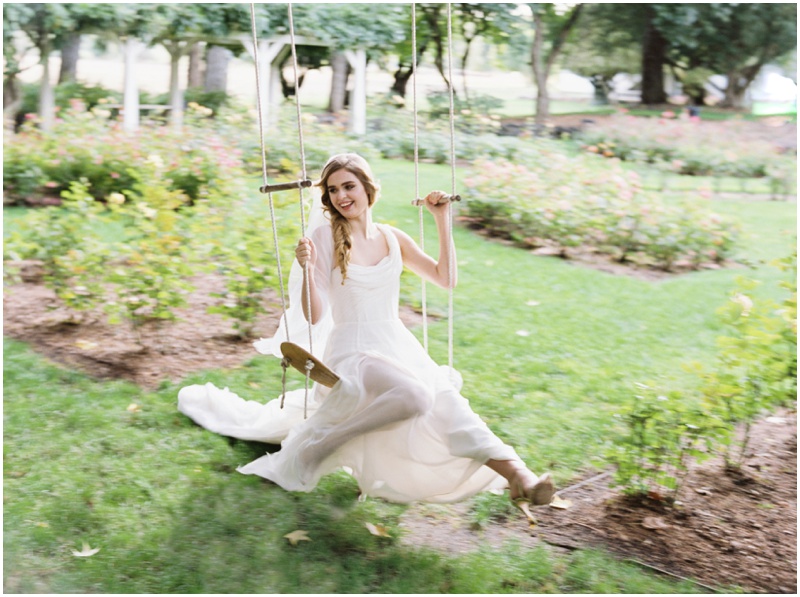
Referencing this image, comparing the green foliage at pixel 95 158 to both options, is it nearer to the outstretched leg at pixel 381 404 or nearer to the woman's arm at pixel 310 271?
the woman's arm at pixel 310 271

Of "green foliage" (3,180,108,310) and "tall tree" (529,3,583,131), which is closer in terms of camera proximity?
"green foliage" (3,180,108,310)

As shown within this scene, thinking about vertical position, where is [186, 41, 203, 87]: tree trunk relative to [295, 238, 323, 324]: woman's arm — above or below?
above

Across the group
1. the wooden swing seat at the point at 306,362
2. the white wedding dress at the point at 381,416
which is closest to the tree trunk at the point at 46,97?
the white wedding dress at the point at 381,416

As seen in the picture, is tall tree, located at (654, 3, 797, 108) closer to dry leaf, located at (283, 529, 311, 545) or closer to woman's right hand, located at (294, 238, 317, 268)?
woman's right hand, located at (294, 238, 317, 268)

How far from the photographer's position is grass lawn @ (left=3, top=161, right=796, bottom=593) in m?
3.18

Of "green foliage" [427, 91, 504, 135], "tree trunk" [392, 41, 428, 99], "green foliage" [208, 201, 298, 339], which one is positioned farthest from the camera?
"tree trunk" [392, 41, 428, 99]

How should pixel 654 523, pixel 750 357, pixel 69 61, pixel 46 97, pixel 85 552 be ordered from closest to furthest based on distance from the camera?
pixel 85 552
pixel 654 523
pixel 750 357
pixel 46 97
pixel 69 61

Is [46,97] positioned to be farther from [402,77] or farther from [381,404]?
[381,404]

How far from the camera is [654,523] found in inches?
142

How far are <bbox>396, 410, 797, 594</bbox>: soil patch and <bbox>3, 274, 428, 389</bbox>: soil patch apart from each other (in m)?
2.05

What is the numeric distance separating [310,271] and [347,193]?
0.34m

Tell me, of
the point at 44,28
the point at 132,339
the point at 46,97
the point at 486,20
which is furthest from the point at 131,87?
the point at 132,339

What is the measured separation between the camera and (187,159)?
8578mm

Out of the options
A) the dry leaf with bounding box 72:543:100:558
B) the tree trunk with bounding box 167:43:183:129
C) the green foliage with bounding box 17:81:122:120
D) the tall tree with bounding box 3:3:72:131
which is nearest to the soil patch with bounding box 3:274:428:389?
the dry leaf with bounding box 72:543:100:558
